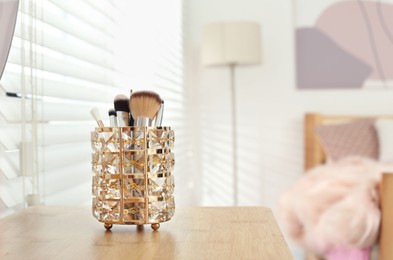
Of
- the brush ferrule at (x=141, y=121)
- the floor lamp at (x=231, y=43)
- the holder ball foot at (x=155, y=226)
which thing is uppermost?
the floor lamp at (x=231, y=43)

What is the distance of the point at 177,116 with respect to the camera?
2.95m

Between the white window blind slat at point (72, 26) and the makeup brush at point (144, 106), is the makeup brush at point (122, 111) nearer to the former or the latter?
the makeup brush at point (144, 106)

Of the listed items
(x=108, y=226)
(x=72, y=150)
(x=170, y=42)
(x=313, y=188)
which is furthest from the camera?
(x=170, y=42)

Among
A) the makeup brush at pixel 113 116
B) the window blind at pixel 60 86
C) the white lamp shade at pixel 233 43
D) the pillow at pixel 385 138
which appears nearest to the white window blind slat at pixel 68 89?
the window blind at pixel 60 86

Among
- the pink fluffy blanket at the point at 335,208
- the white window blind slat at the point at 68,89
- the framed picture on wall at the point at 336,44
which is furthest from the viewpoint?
the framed picture on wall at the point at 336,44

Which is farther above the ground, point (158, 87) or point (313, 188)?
point (158, 87)

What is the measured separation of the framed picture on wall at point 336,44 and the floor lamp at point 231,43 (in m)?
0.44

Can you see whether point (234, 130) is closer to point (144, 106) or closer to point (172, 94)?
point (172, 94)

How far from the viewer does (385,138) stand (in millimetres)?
3156

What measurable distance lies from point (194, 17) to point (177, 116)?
3.16ft

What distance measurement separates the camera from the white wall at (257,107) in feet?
11.8

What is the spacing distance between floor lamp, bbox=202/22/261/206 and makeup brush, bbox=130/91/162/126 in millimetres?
2351

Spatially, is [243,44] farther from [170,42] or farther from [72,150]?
[72,150]

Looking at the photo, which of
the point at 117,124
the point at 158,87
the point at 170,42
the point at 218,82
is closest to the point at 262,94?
the point at 218,82
